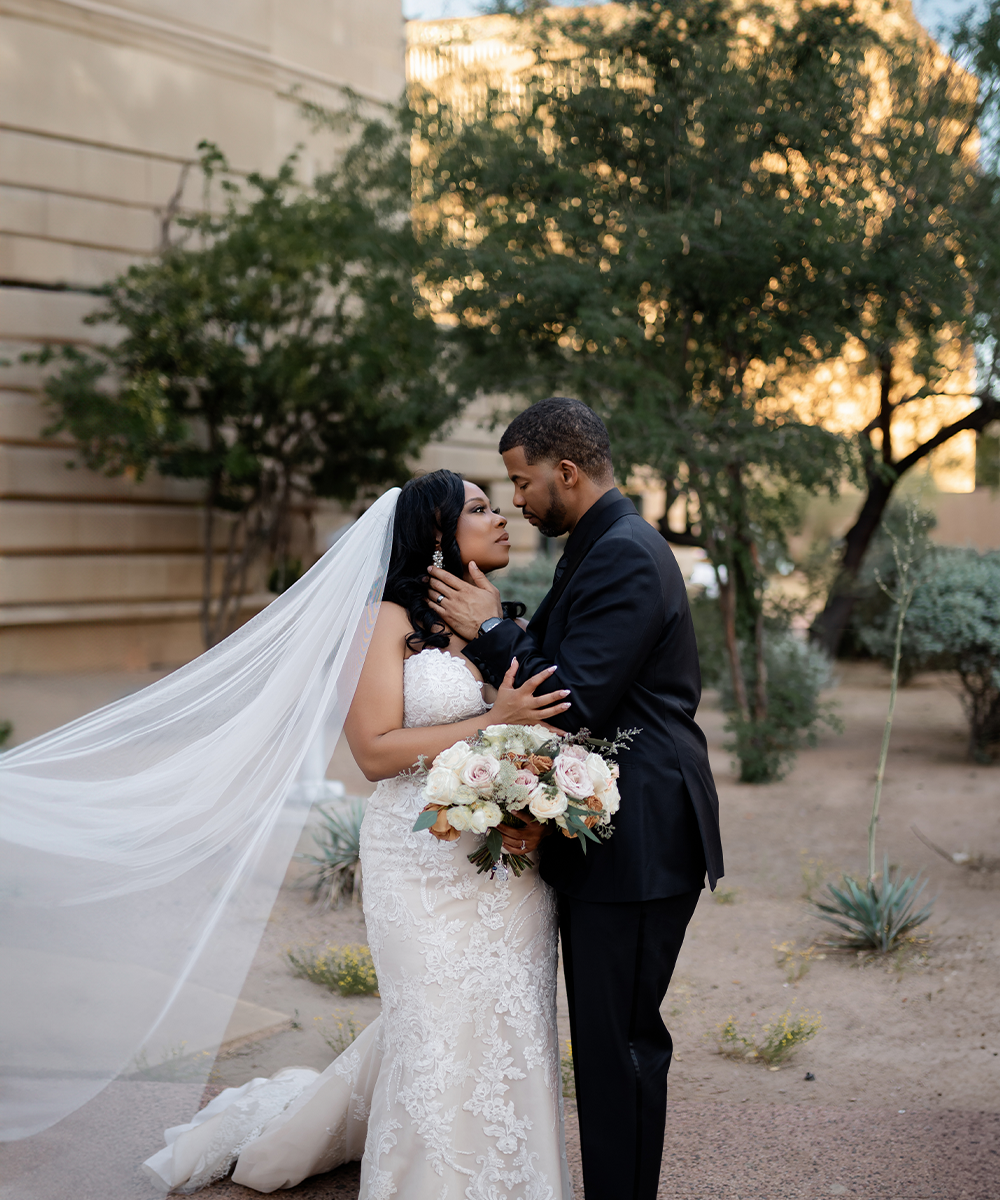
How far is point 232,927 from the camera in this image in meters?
3.30

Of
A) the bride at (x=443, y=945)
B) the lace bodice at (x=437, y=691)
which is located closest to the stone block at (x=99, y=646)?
the bride at (x=443, y=945)

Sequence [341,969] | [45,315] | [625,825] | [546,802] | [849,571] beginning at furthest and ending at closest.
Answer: [849,571], [45,315], [341,969], [625,825], [546,802]

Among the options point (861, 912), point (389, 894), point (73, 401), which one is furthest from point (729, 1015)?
point (73, 401)

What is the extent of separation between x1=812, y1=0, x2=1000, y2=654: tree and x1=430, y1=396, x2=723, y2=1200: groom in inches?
258

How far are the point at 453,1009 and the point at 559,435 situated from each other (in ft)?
5.41

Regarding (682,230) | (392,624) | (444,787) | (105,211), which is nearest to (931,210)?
(682,230)

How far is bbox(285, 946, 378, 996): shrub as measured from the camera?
211 inches

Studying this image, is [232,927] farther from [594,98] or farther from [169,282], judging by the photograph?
[169,282]

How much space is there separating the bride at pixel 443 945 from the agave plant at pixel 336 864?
332 centimetres

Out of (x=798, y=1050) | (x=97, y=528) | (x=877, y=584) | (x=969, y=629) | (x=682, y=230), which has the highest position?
(x=682, y=230)

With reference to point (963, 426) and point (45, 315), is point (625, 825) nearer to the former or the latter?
point (45, 315)

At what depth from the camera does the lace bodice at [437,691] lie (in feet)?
10.5

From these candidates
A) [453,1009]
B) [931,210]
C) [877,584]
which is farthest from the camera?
[877,584]

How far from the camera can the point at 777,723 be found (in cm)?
1052
